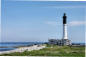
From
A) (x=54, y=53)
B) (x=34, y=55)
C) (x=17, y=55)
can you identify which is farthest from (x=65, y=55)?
(x=17, y=55)

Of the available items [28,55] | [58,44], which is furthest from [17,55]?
[58,44]

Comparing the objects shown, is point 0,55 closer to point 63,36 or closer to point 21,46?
point 21,46

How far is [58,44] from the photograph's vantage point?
18.6 ft

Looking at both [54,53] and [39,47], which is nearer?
[54,53]

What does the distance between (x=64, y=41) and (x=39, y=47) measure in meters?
0.97

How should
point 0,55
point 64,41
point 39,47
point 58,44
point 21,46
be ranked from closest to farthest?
point 0,55, point 21,46, point 39,47, point 58,44, point 64,41

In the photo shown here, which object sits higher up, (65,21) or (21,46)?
(65,21)

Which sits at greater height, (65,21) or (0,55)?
(65,21)

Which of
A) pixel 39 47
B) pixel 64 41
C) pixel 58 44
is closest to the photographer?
pixel 39 47

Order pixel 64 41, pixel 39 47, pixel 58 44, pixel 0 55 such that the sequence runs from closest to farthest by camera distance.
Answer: pixel 0 55
pixel 39 47
pixel 58 44
pixel 64 41

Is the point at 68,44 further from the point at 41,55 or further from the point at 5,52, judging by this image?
the point at 5,52

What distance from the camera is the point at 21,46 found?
4.92 meters

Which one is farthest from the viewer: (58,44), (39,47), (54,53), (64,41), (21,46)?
(64,41)

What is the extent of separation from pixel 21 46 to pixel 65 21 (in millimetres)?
1428
